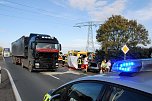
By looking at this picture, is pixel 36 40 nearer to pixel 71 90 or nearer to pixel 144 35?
pixel 71 90

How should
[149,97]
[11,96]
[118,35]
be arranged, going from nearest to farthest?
[149,97] < [11,96] < [118,35]

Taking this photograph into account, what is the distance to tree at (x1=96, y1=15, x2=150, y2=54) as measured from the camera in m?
54.1

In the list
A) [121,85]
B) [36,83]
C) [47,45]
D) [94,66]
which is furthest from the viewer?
[94,66]

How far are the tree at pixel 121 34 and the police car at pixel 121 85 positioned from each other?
164 feet

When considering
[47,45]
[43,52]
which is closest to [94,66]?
[47,45]

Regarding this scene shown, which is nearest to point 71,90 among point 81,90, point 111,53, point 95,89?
point 81,90

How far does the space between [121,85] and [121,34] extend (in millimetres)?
52373

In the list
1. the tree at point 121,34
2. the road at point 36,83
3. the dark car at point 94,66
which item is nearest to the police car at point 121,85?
the road at point 36,83

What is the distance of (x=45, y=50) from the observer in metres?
26.6

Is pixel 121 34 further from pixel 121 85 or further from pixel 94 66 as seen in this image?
pixel 121 85

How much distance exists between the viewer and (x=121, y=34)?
180 feet

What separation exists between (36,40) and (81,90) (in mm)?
23104

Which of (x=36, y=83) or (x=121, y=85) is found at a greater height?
(x=121, y=85)

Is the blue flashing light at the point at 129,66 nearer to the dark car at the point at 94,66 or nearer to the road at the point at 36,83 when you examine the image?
the road at the point at 36,83
